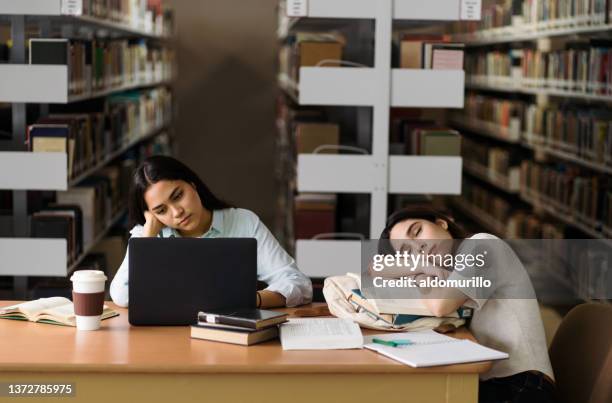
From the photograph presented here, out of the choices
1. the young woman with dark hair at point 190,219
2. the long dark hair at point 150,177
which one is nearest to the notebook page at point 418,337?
the young woman with dark hair at point 190,219

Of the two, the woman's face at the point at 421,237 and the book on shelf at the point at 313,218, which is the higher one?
the woman's face at the point at 421,237

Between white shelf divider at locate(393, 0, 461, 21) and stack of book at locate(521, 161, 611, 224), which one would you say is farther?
stack of book at locate(521, 161, 611, 224)

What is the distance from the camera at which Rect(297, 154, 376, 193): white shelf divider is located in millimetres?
4719

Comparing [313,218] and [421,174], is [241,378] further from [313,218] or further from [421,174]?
[313,218]

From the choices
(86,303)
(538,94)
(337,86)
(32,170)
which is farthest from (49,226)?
(538,94)

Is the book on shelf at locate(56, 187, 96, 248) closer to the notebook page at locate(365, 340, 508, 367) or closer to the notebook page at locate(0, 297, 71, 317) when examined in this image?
the notebook page at locate(0, 297, 71, 317)

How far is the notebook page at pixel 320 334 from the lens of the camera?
2344 millimetres

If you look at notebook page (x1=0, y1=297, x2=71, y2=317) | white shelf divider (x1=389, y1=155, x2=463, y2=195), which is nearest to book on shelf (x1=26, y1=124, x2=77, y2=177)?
white shelf divider (x1=389, y1=155, x2=463, y2=195)

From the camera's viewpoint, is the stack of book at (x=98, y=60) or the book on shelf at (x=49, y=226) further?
the book on shelf at (x=49, y=226)

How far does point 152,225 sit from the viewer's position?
3078 mm

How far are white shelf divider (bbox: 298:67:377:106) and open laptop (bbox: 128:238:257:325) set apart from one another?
88.5 inches

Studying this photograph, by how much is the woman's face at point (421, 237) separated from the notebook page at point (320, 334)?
0.84ft

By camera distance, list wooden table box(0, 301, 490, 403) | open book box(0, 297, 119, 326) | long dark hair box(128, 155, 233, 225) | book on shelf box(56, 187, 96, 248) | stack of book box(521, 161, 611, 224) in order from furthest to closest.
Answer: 1. stack of book box(521, 161, 611, 224)
2. book on shelf box(56, 187, 96, 248)
3. long dark hair box(128, 155, 233, 225)
4. open book box(0, 297, 119, 326)
5. wooden table box(0, 301, 490, 403)

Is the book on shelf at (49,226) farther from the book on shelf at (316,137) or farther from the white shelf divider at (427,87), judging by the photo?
the white shelf divider at (427,87)
